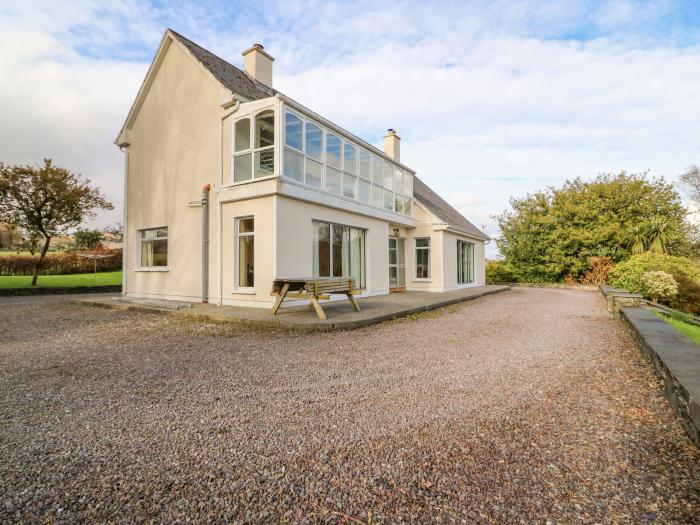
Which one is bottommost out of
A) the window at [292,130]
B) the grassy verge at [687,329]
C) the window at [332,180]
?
the grassy verge at [687,329]

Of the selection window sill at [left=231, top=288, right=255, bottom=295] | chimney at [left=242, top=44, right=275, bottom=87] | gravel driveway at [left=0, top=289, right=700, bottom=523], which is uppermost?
chimney at [left=242, top=44, right=275, bottom=87]

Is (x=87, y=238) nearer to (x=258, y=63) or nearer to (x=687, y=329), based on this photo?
(x=258, y=63)

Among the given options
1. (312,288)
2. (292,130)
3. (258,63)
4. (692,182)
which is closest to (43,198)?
(258,63)

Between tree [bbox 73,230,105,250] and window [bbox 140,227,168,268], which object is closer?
window [bbox 140,227,168,268]

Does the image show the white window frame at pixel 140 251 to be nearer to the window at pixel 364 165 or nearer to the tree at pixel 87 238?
the window at pixel 364 165

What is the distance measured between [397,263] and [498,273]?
399 inches

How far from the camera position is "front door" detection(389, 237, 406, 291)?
15.3 meters

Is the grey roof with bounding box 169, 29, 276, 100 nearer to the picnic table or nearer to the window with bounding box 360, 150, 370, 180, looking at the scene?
the window with bounding box 360, 150, 370, 180

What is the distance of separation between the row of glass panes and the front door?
1.42 metres

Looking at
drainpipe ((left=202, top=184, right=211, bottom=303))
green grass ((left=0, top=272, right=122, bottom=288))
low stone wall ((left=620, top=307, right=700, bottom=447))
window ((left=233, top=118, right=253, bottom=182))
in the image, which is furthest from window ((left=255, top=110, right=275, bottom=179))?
green grass ((left=0, top=272, right=122, bottom=288))

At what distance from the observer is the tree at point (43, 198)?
14883 mm

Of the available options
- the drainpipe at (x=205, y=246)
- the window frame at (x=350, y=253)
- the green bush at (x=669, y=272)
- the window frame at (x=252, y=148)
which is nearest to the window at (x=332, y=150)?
the window frame at (x=350, y=253)

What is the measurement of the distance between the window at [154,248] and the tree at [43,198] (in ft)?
21.0

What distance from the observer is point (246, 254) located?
9742 mm
